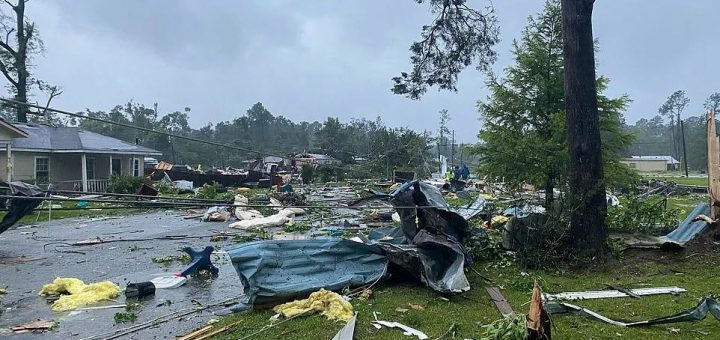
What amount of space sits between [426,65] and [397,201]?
4.96 meters

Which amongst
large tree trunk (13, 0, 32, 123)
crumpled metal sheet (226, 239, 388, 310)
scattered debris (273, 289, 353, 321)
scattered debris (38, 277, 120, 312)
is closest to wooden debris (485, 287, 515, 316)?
crumpled metal sheet (226, 239, 388, 310)

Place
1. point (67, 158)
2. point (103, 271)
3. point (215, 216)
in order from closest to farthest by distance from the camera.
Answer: point (103, 271) < point (215, 216) < point (67, 158)

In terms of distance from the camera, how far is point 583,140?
873 cm

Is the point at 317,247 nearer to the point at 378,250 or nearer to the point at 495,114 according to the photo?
the point at 378,250

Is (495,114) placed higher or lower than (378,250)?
higher

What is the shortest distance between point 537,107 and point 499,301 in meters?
8.91

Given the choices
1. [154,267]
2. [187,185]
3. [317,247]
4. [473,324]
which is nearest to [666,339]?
[473,324]

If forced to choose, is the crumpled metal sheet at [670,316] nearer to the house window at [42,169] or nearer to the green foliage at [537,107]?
the green foliage at [537,107]

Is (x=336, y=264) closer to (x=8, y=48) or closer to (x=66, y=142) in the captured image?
(x=66, y=142)

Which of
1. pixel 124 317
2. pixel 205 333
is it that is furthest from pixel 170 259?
pixel 205 333

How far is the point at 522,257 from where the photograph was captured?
8.66 metres

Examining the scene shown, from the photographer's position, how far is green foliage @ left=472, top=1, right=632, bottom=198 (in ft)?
43.6

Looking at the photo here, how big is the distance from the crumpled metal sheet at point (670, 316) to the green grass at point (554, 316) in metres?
0.08

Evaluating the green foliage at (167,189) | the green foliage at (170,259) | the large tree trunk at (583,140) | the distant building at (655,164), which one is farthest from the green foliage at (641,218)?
the distant building at (655,164)
